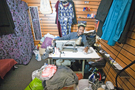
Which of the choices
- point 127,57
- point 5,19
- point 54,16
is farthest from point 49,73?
point 54,16

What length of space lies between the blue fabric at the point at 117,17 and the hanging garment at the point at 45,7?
7.47 feet

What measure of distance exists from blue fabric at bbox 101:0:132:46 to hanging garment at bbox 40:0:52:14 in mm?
2277

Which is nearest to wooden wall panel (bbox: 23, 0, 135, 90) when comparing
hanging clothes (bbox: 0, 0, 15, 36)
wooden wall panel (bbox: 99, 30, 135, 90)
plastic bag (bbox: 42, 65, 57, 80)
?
wooden wall panel (bbox: 99, 30, 135, 90)

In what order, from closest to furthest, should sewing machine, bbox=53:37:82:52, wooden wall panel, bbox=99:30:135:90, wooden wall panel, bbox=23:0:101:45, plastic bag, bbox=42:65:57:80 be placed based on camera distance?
wooden wall panel, bbox=99:30:135:90
plastic bag, bbox=42:65:57:80
sewing machine, bbox=53:37:82:52
wooden wall panel, bbox=23:0:101:45

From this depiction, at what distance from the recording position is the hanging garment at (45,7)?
2.56 meters

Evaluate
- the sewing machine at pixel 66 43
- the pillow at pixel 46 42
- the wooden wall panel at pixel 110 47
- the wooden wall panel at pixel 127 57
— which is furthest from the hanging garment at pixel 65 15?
the wooden wall panel at pixel 127 57

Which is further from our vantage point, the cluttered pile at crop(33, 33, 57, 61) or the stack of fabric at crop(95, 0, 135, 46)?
the cluttered pile at crop(33, 33, 57, 61)

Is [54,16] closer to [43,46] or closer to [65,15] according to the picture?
[65,15]

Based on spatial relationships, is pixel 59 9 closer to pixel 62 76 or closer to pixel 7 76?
pixel 62 76

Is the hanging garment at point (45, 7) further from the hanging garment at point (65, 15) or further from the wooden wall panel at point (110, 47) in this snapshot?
the hanging garment at point (65, 15)

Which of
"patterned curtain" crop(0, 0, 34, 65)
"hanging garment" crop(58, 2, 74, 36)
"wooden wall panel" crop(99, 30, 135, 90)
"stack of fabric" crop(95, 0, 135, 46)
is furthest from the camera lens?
"hanging garment" crop(58, 2, 74, 36)

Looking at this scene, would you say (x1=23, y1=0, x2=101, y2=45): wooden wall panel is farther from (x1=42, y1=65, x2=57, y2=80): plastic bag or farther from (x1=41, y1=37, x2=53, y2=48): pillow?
(x1=42, y1=65, x2=57, y2=80): plastic bag

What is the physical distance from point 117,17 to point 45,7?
100 inches

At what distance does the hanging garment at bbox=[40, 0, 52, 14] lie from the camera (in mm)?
2555
